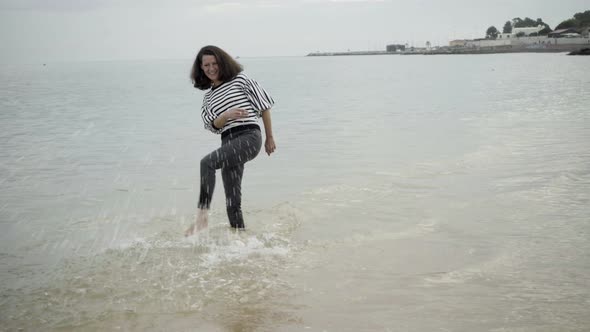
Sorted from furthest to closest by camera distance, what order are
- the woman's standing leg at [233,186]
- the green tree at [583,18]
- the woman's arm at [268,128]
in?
the green tree at [583,18]
the woman's standing leg at [233,186]
the woman's arm at [268,128]

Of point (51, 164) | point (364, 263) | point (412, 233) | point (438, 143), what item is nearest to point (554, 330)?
point (364, 263)

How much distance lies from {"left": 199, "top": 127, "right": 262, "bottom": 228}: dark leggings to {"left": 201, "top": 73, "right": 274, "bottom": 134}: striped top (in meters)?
0.13

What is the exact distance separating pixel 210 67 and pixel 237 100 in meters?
0.43

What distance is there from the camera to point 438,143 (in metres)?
12.3

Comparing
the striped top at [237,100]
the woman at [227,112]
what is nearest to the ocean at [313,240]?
the woman at [227,112]

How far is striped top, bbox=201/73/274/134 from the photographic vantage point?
539cm

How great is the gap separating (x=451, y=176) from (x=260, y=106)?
4318mm

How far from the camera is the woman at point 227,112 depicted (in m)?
5.32

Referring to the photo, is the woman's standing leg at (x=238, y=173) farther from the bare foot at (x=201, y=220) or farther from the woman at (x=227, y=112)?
the bare foot at (x=201, y=220)

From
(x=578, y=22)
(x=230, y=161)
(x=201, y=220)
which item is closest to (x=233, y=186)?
(x=230, y=161)

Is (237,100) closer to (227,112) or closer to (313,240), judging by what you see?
(227,112)

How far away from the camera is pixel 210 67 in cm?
536

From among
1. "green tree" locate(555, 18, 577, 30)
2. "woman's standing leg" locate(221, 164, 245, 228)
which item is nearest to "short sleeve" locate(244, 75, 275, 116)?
"woman's standing leg" locate(221, 164, 245, 228)

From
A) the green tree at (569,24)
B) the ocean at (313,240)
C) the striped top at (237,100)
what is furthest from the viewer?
the green tree at (569,24)
